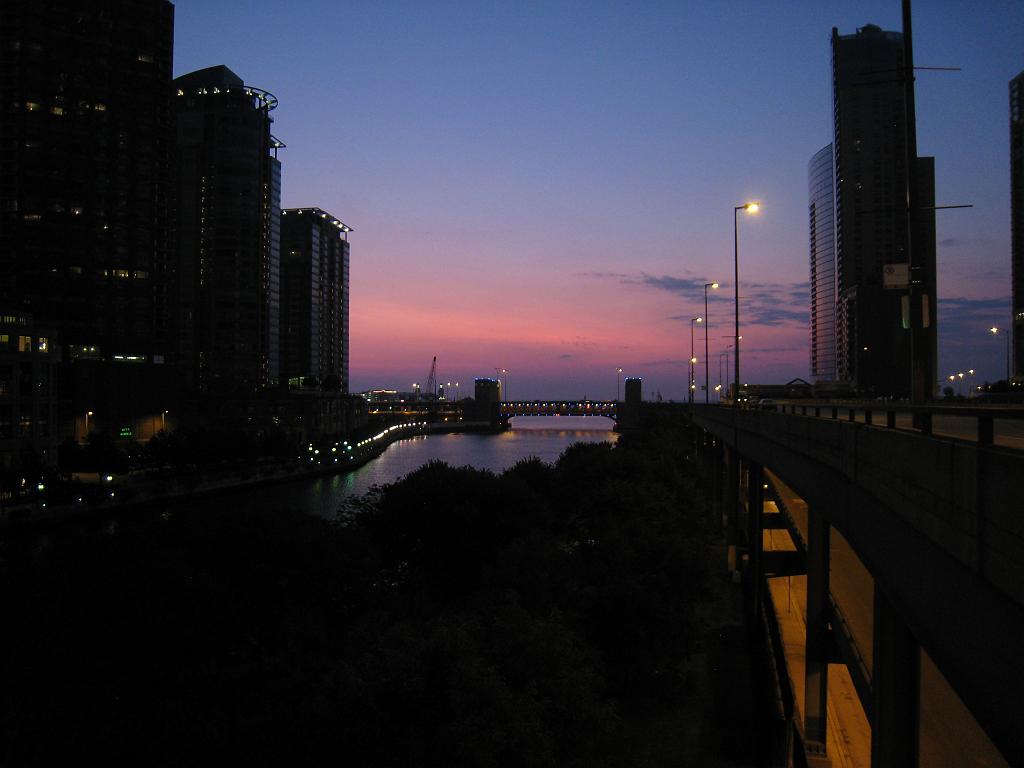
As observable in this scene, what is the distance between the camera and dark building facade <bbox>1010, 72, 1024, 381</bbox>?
10094 centimetres

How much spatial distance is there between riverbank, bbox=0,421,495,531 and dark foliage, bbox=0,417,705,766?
30.6m

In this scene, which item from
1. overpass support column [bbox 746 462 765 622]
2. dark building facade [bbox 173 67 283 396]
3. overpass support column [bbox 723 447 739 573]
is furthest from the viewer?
dark building facade [bbox 173 67 283 396]

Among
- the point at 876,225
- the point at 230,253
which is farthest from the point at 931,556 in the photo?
the point at 230,253

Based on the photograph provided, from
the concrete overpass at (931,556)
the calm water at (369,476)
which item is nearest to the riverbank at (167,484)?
the calm water at (369,476)

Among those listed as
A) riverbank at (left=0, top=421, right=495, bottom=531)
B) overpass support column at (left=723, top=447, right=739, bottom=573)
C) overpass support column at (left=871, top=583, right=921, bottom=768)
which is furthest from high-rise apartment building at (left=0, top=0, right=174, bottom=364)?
overpass support column at (left=871, top=583, right=921, bottom=768)

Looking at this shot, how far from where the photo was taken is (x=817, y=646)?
1928 cm

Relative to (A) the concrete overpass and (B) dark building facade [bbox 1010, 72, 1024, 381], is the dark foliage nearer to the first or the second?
(A) the concrete overpass

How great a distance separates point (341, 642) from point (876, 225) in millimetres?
128695

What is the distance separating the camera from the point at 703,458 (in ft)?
315

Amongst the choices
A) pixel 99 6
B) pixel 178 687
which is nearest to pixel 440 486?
pixel 178 687

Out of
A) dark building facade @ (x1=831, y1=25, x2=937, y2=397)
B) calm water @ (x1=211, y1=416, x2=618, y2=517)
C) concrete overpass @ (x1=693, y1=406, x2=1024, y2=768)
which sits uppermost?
dark building facade @ (x1=831, y1=25, x2=937, y2=397)

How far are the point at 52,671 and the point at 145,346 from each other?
332ft

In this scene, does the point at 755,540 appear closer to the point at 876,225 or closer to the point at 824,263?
the point at 876,225

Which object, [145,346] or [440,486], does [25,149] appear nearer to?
[145,346]
